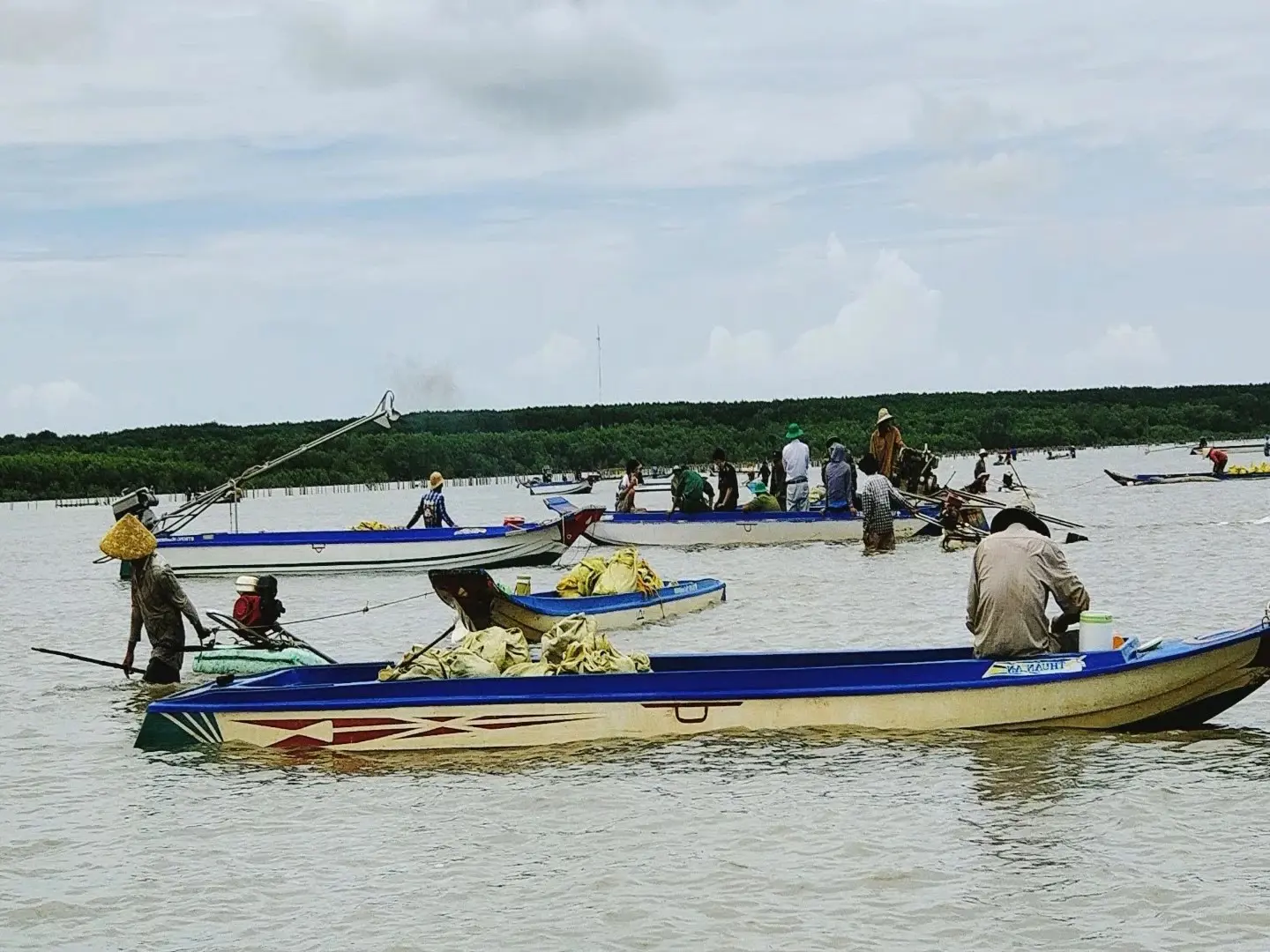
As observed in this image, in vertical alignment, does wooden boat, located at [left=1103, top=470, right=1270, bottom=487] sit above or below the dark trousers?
above

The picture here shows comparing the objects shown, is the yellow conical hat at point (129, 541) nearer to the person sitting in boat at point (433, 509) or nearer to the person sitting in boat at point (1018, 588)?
the person sitting in boat at point (1018, 588)

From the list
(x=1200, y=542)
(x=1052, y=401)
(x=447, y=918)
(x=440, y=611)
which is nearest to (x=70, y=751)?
(x=447, y=918)


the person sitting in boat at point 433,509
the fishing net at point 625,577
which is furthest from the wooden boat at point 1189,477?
the fishing net at point 625,577

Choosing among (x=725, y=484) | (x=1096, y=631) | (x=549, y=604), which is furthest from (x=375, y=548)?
(x=1096, y=631)

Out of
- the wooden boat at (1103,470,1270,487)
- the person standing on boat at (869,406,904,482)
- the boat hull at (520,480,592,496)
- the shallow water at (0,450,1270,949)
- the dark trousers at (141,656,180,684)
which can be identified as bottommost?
the shallow water at (0,450,1270,949)

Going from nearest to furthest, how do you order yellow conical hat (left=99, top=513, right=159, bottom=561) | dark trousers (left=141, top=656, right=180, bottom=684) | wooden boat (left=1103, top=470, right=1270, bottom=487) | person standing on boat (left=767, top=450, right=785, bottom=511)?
yellow conical hat (left=99, top=513, right=159, bottom=561) < dark trousers (left=141, top=656, right=180, bottom=684) < person standing on boat (left=767, top=450, right=785, bottom=511) < wooden boat (left=1103, top=470, right=1270, bottom=487)

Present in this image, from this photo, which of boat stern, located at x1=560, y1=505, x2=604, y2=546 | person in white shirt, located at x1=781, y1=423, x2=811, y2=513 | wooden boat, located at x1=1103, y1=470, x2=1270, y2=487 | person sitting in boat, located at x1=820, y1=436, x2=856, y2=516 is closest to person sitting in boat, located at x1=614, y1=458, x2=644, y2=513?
boat stern, located at x1=560, y1=505, x2=604, y2=546

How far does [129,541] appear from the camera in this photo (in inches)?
596

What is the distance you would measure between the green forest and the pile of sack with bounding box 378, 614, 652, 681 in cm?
6863

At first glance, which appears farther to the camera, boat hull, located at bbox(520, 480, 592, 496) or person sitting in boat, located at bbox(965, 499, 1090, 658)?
boat hull, located at bbox(520, 480, 592, 496)

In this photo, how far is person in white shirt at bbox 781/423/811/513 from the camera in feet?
104

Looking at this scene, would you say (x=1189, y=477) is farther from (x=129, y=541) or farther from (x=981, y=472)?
(x=129, y=541)

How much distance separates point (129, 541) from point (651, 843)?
7.21m

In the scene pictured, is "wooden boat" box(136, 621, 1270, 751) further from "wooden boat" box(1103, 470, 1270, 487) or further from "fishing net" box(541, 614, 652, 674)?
"wooden boat" box(1103, 470, 1270, 487)
